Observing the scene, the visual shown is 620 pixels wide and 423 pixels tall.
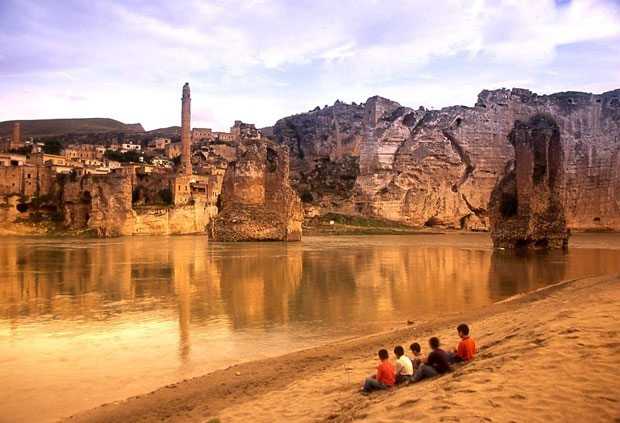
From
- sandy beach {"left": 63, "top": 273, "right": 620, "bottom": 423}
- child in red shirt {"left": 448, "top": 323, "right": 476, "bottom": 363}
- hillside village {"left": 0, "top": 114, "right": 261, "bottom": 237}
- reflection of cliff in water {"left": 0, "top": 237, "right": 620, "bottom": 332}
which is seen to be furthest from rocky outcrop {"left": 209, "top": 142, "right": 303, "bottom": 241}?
child in red shirt {"left": 448, "top": 323, "right": 476, "bottom": 363}

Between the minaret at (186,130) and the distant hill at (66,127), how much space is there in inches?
2124

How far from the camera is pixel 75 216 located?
61.7m

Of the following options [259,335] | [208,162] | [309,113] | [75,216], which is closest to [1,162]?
[75,216]

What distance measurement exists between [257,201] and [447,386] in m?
41.9

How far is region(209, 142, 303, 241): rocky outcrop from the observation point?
151 ft

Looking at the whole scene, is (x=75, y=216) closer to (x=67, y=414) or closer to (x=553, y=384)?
(x=67, y=414)

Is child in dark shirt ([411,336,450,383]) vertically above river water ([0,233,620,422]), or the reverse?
child in dark shirt ([411,336,450,383])

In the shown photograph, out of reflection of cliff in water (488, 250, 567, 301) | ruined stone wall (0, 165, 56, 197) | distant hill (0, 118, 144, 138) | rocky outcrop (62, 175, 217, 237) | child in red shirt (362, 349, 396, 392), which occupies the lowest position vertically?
reflection of cliff in water (488, 250, 567, 301)

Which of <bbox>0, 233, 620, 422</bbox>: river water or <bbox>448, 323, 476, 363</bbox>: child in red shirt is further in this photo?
<bbox>0, 233, 620, 422</bbox>: river water

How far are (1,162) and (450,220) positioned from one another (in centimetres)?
5798

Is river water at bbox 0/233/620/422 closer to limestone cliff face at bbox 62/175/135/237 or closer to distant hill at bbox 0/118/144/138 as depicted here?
limestone cliff face at bbox 62/175/135/237

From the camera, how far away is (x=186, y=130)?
82.0m

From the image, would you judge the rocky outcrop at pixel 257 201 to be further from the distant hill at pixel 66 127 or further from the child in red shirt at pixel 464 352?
the distant hill at pixel 66 127

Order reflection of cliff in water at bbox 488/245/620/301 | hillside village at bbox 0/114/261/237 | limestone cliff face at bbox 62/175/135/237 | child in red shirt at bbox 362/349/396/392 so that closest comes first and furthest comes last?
child in red shirt at bbox 362/349/396/392, reflection of cliff in water at bbox 488/245/620/301, limestone cliff face at bbox 62/175/135/237, hillside village at bbox 0/114/261/237
